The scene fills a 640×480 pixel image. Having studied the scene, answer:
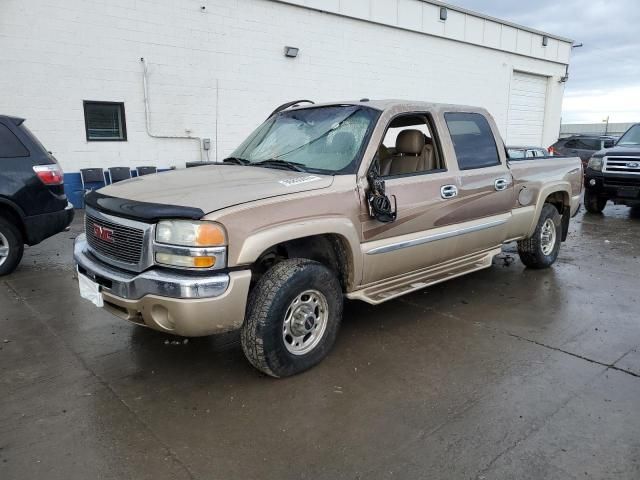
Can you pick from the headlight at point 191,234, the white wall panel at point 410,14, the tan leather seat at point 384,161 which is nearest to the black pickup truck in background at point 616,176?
the white wall panel at point 410,14

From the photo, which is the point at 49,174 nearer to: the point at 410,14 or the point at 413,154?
the point at 413,154

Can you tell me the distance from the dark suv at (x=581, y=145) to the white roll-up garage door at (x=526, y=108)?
3127 mm

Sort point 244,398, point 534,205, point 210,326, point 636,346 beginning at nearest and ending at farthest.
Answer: point 210,326 < point 244,398 < point 636,346 < point 534,205

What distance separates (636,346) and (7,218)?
6.32 meters

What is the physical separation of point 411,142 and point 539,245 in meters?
2.48

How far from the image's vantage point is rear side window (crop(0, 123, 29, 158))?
5.57 m

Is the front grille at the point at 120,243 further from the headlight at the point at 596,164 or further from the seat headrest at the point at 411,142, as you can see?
the headlight at the point at 596,164

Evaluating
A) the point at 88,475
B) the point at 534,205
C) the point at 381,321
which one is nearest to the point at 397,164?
the point at 381,321

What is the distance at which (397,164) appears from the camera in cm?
458

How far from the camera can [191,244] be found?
292 centimetres

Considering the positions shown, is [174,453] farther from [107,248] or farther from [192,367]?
[107,248]

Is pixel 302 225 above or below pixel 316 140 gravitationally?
below

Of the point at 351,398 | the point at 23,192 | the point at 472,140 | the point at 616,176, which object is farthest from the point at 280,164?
the point at 616,176

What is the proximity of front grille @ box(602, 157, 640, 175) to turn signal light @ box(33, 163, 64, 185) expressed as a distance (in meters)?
10.1
